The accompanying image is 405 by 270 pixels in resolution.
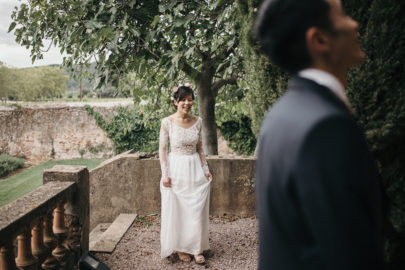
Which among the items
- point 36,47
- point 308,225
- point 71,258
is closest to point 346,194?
point 308,225

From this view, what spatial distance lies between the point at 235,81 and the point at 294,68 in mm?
6426

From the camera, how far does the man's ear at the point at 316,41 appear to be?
0.83m

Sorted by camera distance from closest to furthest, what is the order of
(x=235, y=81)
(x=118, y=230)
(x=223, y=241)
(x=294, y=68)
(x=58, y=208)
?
(x=294, y=68), (x=58, y=208), (x=223, y=241), (x=118, y=230), (x=235, y=81)

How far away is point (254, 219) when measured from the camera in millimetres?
5441

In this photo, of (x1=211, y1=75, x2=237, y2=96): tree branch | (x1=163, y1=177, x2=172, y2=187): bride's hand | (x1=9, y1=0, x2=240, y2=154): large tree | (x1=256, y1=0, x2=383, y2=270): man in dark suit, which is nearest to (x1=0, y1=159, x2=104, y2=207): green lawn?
(x1=9, y1=0, x2=240, y2=154): large tree

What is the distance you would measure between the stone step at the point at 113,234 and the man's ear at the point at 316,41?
13.6 ft

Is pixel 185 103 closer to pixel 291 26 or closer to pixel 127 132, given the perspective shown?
pixel 291 26

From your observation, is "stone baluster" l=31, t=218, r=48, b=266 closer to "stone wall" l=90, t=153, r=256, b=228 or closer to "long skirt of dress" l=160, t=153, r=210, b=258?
"long skirt of dress" l=160, t=153, r=210, b=258

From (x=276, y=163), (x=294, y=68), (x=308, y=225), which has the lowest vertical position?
(x=308, y=225)

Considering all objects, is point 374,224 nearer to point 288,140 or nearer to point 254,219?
point 288,140

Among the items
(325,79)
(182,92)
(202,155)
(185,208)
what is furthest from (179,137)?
(325,79)

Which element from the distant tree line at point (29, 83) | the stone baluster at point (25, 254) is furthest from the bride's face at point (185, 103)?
the distant tree line at point (29, 83)

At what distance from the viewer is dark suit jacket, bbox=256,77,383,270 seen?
71 centimetres

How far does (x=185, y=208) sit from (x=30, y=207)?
6.05 ft
